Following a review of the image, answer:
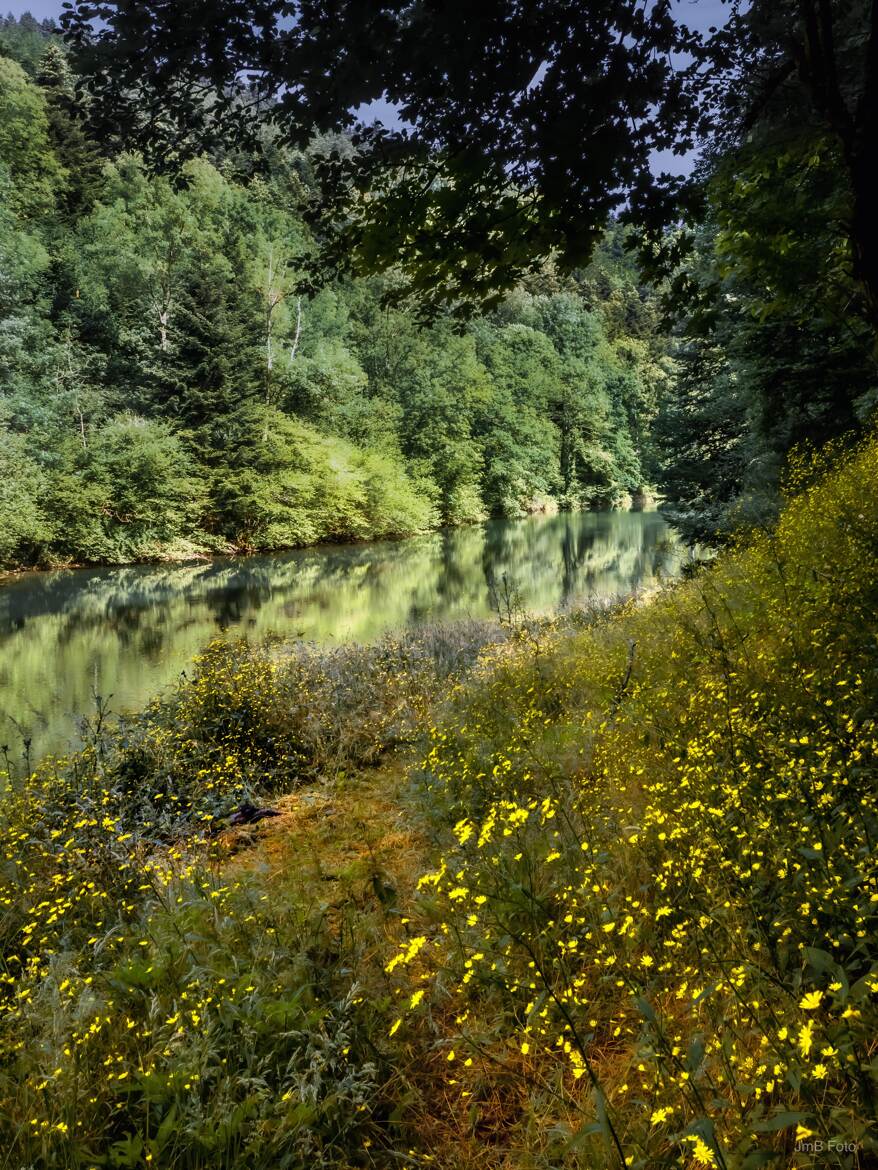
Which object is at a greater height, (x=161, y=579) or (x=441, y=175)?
(x=441, y=175)

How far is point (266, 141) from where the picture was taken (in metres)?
3.05

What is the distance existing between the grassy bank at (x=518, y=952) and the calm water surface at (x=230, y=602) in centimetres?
475

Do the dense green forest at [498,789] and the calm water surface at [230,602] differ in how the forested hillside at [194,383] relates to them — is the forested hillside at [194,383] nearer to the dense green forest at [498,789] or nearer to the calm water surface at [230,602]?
the calm water surface at [230,602]

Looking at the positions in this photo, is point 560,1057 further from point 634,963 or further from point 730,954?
point 730,954

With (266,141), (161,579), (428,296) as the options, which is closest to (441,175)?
(428,296)

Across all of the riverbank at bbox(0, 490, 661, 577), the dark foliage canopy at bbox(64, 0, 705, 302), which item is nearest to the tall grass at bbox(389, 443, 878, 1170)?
the dark foliage canopy at bbox(64, 0, 705, 302)

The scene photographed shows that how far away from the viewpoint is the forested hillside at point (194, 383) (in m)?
27.6

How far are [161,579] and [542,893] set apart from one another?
78.1 feet

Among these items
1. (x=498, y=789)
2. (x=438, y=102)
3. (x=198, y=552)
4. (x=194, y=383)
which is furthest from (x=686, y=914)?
(x=194, y=383)

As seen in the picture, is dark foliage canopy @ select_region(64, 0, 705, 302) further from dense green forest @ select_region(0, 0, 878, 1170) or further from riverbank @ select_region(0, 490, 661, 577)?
riverbank @ select_region(0, 490, 661, 577)

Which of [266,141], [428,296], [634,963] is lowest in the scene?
[634,963]

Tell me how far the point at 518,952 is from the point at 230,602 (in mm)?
17584

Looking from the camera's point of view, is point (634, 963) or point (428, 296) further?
point (428, 296)

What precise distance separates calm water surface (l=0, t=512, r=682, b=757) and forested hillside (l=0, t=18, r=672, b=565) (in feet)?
11.2
